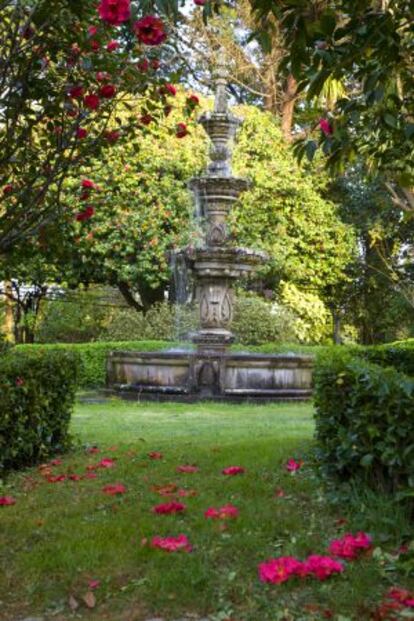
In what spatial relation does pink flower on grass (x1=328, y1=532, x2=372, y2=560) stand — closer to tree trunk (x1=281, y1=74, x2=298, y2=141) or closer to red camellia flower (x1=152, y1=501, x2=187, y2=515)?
red camellia flower (x1=152, y1=501, x2=187, y2=515)

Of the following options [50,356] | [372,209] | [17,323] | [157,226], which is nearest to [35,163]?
[50,356]

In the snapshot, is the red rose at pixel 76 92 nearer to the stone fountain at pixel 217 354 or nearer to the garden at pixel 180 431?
the garden at pixel 180 431

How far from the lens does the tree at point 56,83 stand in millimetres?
3951

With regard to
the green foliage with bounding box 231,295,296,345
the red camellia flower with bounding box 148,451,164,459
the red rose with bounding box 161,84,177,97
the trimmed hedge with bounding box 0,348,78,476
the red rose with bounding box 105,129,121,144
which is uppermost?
the red rose with bounding box 161,84,177,97

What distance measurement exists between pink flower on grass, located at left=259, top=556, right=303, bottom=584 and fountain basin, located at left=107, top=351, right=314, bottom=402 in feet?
29.1

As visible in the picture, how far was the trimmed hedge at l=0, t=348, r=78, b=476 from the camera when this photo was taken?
5.77 meters

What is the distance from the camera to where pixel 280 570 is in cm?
331

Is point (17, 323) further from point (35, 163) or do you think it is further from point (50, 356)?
point (35, 163)

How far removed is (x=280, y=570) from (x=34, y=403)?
3367 mm

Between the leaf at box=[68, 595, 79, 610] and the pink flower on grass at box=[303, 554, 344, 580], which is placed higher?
the pink flower on grass at box=[303, 554, 344, 580]

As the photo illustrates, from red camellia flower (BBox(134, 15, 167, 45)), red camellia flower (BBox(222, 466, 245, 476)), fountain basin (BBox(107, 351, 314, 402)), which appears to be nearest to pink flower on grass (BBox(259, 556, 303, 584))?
red camellia flower (BBox(222, 466, 245, 476))

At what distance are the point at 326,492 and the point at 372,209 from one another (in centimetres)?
1981

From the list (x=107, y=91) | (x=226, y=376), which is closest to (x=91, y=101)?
(x=107, y=91)

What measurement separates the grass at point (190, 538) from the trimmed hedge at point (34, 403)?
306 millimetres
